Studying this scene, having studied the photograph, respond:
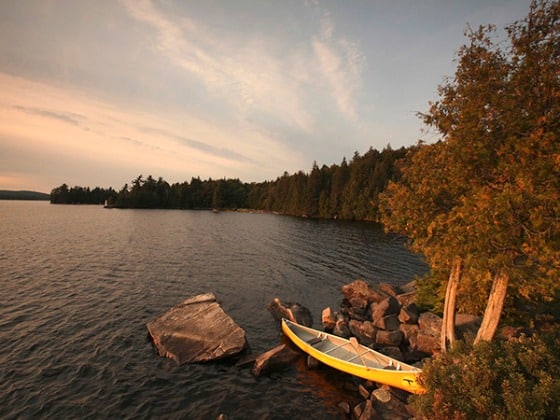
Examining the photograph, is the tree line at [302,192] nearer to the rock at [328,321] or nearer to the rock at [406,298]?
the rock at [406,298]

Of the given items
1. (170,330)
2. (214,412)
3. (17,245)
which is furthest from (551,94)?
(17,245)

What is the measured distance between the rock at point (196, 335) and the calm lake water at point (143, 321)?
62cm

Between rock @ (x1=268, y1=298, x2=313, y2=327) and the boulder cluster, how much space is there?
A: 1356mm

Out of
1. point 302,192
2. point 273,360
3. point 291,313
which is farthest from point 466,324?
point 302,192

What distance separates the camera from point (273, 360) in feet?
53.1

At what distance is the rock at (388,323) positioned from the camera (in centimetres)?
2003

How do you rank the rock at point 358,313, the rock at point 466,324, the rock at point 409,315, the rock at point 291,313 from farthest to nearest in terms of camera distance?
the rock at point 358,313, the rock at point 291,313, the rock at point 409,315, the rock at point 466,324

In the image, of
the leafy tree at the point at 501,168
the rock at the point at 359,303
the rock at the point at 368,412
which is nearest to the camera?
the leafy tree at the point at 501,168

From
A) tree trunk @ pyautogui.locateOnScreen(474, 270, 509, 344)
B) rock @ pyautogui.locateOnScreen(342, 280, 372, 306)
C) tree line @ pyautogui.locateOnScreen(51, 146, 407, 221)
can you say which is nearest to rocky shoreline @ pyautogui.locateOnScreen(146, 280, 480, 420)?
rock @ pyautogui.locateOnScreen(342, 280, 372, 306)

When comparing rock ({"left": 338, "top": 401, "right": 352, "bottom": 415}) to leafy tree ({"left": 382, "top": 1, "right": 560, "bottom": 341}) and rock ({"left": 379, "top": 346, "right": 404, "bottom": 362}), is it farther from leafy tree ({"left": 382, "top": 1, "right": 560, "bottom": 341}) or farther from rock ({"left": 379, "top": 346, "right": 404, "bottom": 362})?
leafy tree ({"left": 382, "top": 1, "right": 560, "bottom": 341})

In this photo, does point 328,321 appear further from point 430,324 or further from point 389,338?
point 430,324

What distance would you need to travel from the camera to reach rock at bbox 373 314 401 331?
789 inches

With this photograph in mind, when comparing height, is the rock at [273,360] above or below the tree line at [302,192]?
below

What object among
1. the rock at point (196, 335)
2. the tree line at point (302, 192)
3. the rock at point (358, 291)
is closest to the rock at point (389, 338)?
the rock at point (358, 291)
